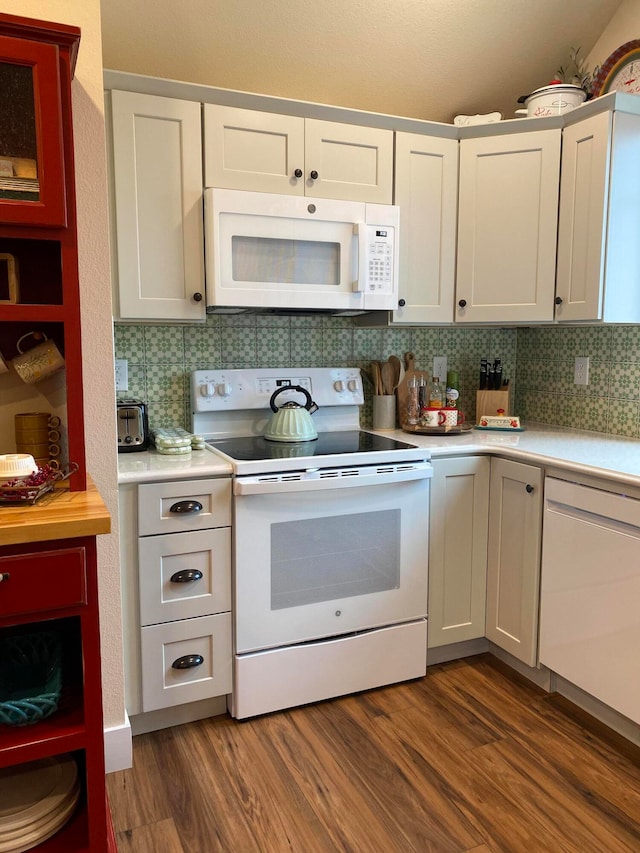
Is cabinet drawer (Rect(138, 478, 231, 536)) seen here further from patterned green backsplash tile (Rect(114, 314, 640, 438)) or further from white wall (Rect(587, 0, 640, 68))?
white wall (Rect(587, 0, 640, 68))

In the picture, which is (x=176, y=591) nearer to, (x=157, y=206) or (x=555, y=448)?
(x=157, y=206)

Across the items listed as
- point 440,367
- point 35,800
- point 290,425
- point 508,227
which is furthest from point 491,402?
point 35,800

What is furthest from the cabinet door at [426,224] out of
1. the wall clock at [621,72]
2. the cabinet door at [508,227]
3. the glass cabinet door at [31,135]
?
the glass cabinet door at [31,135]

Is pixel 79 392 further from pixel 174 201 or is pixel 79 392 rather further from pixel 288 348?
pixel 288 348

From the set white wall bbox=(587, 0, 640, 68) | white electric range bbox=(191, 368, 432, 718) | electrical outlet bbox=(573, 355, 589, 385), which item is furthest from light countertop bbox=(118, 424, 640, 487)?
white wall bbox=(587, 0, 640, 68)

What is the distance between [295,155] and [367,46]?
0.59m

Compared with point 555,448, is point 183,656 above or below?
below

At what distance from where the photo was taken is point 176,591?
2111 millimetres

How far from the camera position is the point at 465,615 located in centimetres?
259

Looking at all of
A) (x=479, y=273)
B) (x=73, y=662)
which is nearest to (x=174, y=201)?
(x=479, y=273)

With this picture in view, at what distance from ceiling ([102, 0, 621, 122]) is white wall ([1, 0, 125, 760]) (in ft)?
2.26

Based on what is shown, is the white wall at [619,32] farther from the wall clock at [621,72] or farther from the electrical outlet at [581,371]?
the electrical outlet at [581,371]

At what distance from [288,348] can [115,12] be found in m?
1.36

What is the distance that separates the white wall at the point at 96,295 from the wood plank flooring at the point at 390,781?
0.30 m
